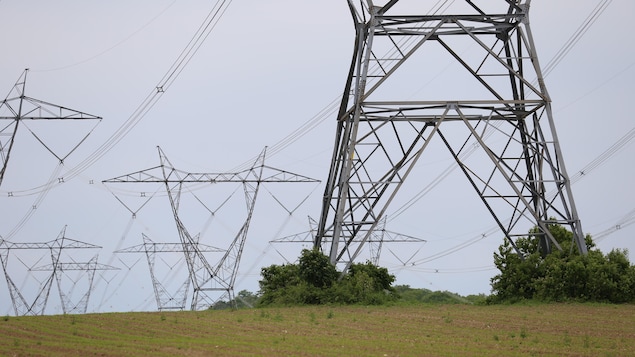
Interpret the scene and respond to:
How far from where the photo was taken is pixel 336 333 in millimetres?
31141

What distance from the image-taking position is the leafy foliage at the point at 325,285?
143 ft

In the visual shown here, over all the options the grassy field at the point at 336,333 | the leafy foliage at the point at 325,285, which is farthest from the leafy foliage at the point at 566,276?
the leafy foliage at the point at 325,285

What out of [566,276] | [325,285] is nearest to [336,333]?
[325,285]

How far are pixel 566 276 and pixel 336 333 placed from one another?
51.1 ft

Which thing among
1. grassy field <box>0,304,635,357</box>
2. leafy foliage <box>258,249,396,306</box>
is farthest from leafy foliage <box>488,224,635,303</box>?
leafy foliage <box>258,249,396,306</box>

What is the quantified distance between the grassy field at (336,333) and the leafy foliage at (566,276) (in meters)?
1.53

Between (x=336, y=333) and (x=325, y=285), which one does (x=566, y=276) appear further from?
(x=336, y=333)

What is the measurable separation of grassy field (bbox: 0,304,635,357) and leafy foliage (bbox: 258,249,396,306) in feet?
6.77

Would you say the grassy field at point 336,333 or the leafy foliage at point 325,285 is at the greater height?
the leafy foliage at point 325,285

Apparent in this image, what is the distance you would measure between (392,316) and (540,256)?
10618 millimetres

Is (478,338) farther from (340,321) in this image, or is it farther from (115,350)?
(115,350)

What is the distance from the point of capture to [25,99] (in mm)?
39438

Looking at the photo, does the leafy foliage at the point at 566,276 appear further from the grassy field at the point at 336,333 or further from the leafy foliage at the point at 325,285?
the leafy foliage at the point at 325,285

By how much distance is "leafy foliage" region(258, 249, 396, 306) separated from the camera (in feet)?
143
